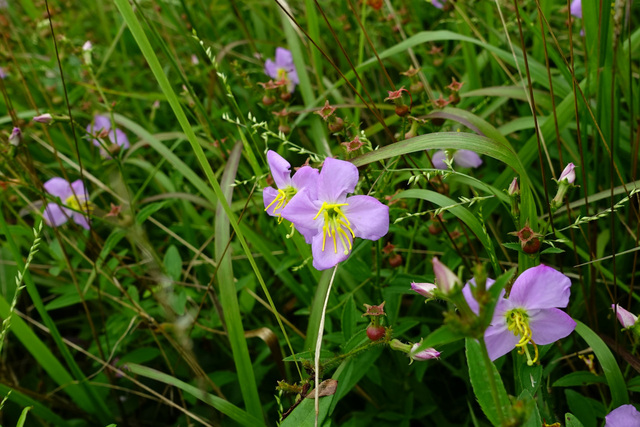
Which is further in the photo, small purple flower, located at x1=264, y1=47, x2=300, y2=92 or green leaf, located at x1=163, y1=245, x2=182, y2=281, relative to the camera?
small purple flower, located at x1=264, y1=47, x2=300, y2=92

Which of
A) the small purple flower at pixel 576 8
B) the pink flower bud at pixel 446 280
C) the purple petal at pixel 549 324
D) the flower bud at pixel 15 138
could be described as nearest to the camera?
the pink flower bud at pixel 446 280

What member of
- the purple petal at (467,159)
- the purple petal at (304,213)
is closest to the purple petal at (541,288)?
the purple petal at (304,213)

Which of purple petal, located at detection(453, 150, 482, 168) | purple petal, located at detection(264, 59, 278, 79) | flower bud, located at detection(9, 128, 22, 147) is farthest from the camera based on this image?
purple petal, located at detection(264, 59, 278, 79)

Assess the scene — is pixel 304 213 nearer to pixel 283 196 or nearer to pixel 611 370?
pixel 283 196

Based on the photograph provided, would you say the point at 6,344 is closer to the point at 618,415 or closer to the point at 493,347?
the point at 493,347

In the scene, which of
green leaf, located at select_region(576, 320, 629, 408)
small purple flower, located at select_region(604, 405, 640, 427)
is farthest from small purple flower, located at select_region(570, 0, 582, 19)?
small purple flower, located at select_region(604, 405, 640, 427)

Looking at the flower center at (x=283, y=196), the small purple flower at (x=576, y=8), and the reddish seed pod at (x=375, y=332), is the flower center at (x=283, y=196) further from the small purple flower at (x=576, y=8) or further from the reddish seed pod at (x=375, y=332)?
the small purple flower at (x=576, y=8)

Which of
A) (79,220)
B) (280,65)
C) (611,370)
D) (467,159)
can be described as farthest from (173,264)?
(611,370)

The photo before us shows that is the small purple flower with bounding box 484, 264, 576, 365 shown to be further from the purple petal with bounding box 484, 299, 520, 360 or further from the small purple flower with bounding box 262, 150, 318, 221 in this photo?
the small purple flower with bounding box 262, 150, 318, 221
